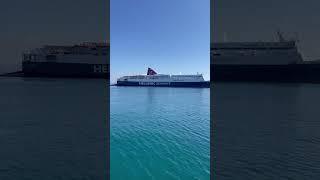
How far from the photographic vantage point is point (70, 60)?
52.1m

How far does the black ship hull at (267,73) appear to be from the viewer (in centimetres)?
4375

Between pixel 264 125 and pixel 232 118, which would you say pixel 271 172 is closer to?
pixel 264 125

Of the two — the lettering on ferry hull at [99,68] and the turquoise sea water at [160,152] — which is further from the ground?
the lettering on ferry hull at [99,68]

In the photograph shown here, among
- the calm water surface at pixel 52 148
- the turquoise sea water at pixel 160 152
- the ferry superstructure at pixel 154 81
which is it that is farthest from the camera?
the ferry superstructure at pixel 154 81

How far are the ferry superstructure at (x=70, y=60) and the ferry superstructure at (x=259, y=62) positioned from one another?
1519 cm

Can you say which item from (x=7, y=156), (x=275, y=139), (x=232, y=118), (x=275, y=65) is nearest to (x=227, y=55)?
(x=275, y=65)

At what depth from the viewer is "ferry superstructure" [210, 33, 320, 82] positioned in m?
45.2

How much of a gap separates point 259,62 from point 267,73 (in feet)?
5.34

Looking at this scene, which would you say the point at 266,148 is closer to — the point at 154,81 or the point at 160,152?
the point at 160,152

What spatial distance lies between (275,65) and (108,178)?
4308 cm

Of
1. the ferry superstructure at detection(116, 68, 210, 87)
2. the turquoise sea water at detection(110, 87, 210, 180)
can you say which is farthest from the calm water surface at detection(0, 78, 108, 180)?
the ferry superstructure at detection(116, 68, 210, 87)

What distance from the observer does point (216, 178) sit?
16.6ft

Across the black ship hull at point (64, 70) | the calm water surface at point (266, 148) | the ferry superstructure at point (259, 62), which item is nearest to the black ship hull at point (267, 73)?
the ferry superstructure at point (259, 62)

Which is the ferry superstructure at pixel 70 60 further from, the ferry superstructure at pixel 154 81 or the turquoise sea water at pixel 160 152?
the turquoise sea water at pixel 160 152
